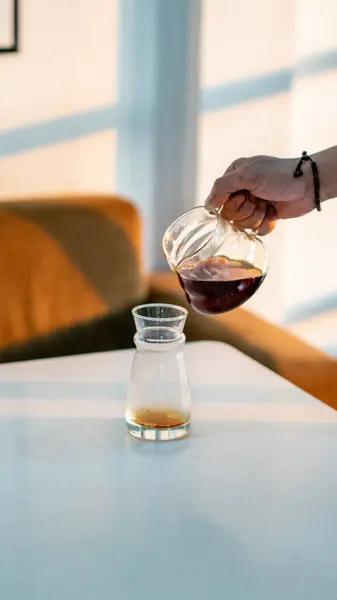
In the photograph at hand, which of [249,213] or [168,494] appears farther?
[249,213]

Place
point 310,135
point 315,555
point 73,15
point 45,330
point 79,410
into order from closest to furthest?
point 315,555 → point 79,410 → point 45,330 → point 73,15 → point 310,135

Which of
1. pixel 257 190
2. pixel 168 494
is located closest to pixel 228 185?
pixel 257 190

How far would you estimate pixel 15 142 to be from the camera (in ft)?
7.38

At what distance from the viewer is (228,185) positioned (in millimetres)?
1316

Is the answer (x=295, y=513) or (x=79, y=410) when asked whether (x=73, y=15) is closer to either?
(x=79, y=410)

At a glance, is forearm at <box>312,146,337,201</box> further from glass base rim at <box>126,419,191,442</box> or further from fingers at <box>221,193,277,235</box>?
glass base rim at <box>126,419,191,442</box>

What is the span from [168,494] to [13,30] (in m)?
1.53

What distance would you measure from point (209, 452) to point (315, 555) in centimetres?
27

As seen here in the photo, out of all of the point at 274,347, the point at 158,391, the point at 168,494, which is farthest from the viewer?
the point at 274,347

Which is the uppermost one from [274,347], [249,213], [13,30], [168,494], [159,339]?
[13,30]

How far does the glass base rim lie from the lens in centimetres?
114

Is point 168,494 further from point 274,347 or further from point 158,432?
point 274,347

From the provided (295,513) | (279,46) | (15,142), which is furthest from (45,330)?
(295,513)

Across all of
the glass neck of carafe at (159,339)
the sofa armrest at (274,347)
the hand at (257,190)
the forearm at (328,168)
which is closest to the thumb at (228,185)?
the hand at (257,190)
